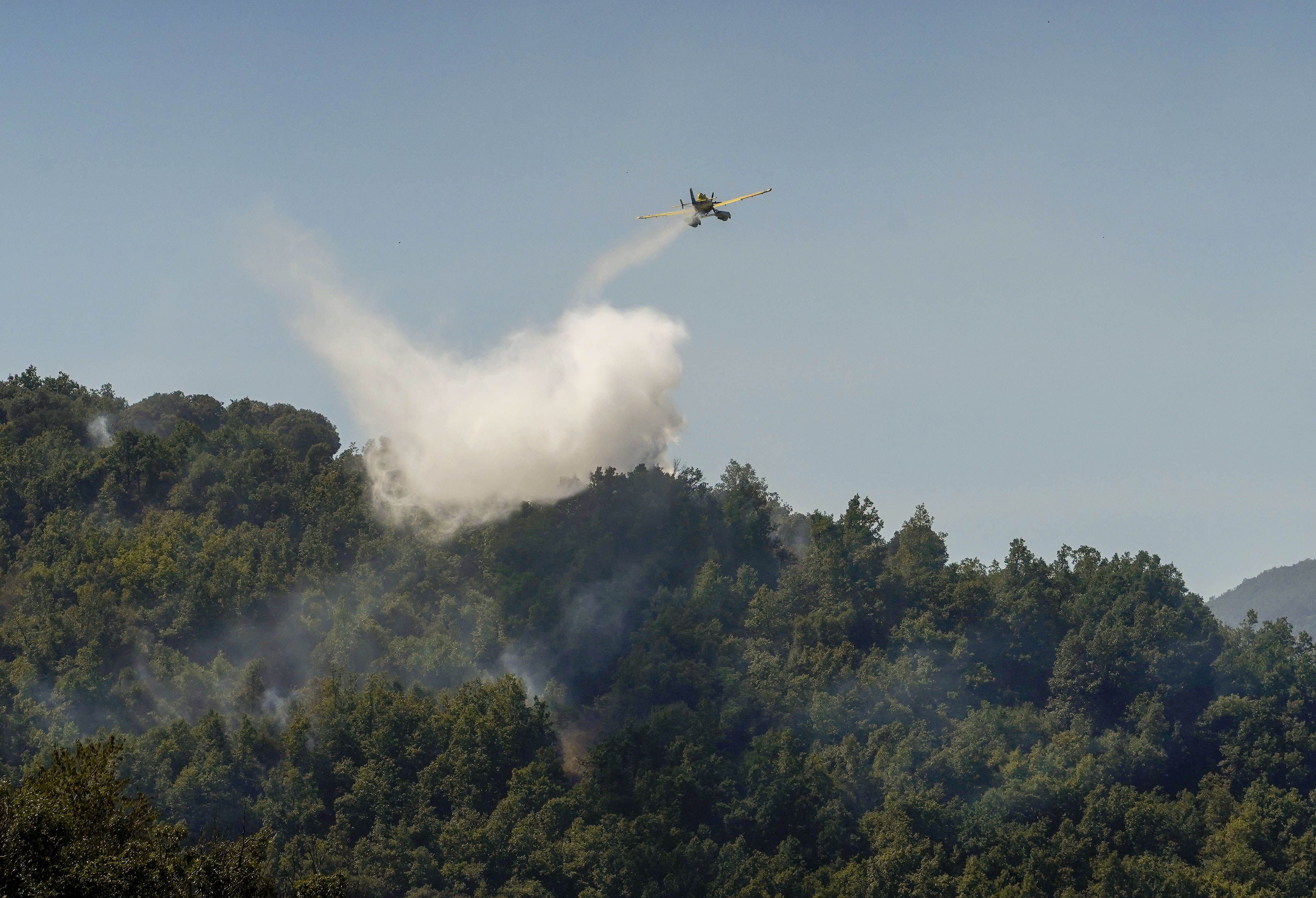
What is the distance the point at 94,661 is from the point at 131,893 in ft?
297

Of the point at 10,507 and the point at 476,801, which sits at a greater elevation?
the point at 10,507

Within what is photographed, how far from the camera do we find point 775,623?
480 feet

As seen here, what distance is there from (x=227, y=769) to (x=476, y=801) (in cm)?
1916

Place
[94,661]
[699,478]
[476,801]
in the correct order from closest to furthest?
[476,801] < [94,661] < [699,478]

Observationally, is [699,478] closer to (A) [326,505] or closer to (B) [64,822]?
(A) [326,505]

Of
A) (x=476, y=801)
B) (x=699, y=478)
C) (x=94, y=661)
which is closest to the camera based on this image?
(x=476, y=801)

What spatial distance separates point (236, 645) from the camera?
15000cm

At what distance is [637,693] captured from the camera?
139 meters

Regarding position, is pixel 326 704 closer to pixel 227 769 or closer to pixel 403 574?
pixel 227 769

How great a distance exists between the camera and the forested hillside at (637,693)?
120188 mm

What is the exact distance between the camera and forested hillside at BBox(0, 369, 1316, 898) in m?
120

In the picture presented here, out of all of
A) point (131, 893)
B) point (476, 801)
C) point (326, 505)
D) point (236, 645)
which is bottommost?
point (131, 893)

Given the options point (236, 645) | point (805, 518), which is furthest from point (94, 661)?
point (805, 518)

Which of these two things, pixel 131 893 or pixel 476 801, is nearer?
pixel 131 893
